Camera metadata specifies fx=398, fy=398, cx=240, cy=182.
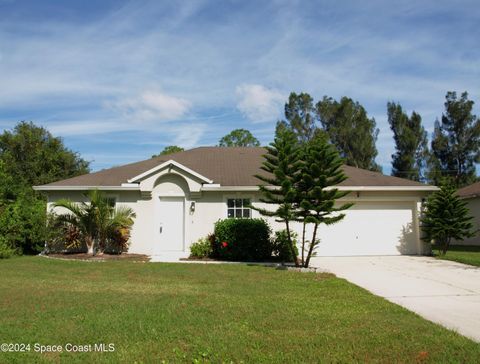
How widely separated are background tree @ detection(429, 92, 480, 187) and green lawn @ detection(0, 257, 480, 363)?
109 ft

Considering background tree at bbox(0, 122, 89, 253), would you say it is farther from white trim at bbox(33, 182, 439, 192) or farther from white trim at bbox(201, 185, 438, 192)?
white trim at bbox(201, 185, 438, 192)

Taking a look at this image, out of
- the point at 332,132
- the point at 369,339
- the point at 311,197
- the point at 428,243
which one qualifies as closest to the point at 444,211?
the point at 428,243

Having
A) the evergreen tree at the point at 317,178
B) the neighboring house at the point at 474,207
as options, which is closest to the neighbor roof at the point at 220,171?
the evergreen tree at the point at 317,178

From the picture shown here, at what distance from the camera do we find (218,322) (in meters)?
5.87

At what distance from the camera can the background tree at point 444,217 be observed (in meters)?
15.8

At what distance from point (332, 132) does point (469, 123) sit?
12.6 metres

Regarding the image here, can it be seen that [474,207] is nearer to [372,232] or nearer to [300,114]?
[372,232]

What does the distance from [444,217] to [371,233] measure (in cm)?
287

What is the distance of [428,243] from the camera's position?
16641mm

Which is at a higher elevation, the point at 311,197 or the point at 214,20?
the point at 214,20

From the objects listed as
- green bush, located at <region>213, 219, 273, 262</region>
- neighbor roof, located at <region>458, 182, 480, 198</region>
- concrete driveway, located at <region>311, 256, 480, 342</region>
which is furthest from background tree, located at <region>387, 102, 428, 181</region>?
green bush, located at <region>213, 219, 273, 262</region>

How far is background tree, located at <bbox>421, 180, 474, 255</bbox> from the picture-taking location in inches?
621

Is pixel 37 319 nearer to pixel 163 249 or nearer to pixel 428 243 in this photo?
pixel 163 249

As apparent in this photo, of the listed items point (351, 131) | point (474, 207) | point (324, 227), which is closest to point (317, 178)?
point (324, 227)
